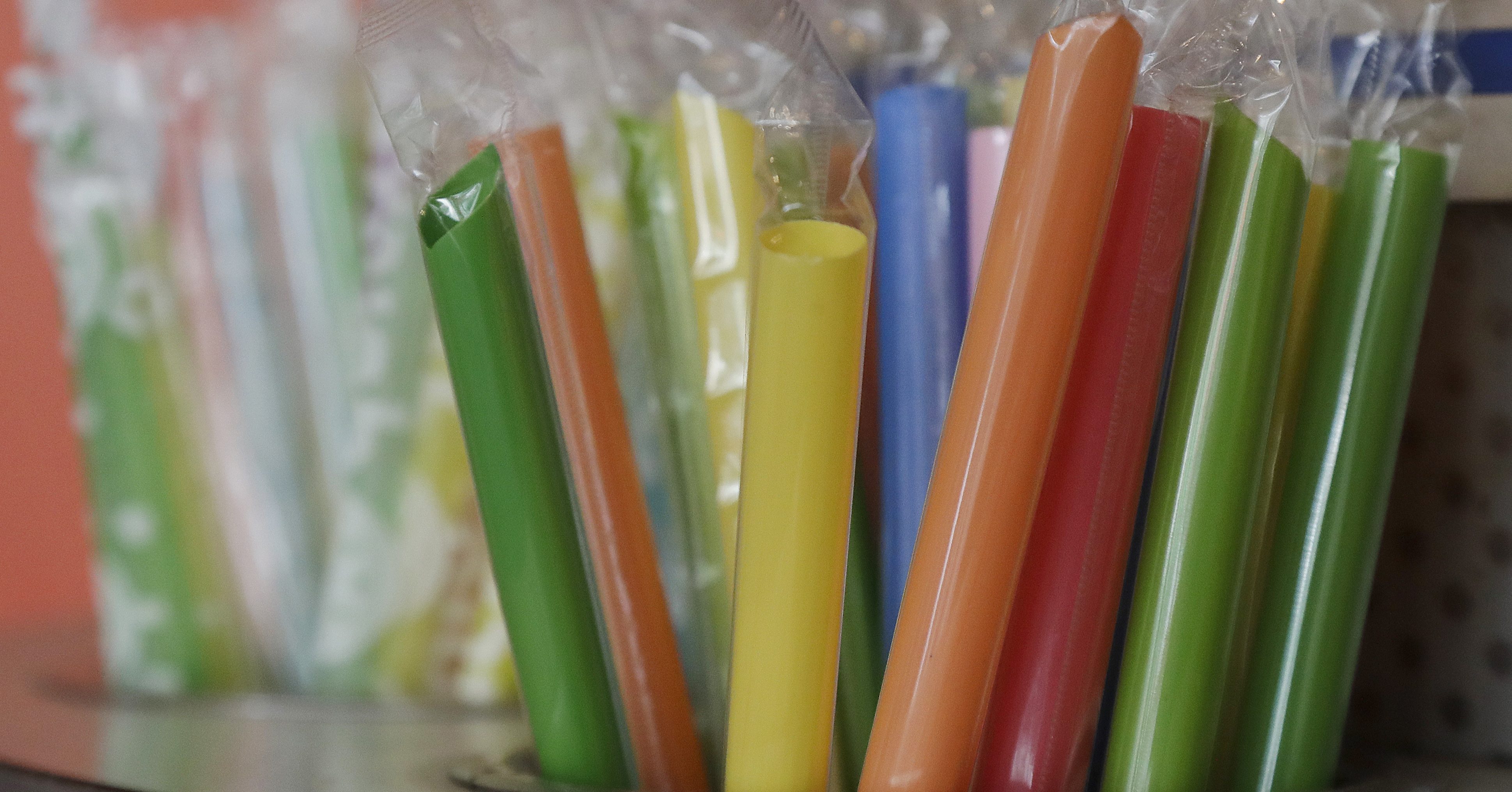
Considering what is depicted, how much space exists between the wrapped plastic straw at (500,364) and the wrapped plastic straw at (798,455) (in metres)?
0.06

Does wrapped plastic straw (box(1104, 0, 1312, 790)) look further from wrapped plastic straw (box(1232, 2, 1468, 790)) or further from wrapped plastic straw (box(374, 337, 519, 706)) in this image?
wrapped plastic straw (box(374, 337, 519, 706))

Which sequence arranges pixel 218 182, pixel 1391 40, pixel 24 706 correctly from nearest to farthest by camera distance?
1. pixel 1391 40
2. pixel 24 706
3. pixel 218 182

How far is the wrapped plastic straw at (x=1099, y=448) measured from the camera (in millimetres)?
311

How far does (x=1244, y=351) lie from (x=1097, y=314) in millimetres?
39

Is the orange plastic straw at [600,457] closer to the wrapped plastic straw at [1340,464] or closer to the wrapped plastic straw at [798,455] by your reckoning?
the wrapped plastic straw at [798,455]

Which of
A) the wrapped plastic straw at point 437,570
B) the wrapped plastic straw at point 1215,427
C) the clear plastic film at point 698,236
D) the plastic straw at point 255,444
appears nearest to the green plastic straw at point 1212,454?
the wrapped plastic straw at point 1215,427

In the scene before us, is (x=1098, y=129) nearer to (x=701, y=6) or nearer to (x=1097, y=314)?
(x=1097, y=314)

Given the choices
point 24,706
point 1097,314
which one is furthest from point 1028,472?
point 24,706

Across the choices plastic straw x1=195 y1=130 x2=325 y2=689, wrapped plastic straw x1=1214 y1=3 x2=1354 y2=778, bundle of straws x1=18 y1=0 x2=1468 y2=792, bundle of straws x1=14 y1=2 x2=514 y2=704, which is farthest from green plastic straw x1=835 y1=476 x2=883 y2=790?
plastic straw x1=195 y1=130 x2=325 y2=689

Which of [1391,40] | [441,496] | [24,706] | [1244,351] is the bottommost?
[24,706]

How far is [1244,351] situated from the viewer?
31 cm

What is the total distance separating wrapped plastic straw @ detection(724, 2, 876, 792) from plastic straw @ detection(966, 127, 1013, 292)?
9 cm

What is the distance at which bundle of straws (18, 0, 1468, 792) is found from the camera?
284 mm

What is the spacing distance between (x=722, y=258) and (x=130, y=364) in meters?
0.35
